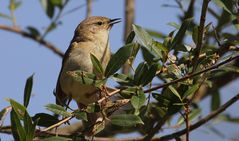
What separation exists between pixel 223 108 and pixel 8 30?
2439mm

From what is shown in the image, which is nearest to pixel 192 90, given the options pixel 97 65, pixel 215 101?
pixel 97 65

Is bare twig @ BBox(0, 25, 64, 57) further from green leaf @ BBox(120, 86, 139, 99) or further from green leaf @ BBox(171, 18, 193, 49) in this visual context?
green leaf @ BBox(120, 86, 139, 99)

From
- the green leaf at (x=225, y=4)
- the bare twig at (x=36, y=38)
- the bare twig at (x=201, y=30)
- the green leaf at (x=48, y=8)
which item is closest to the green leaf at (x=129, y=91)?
the bare twig at (x=201, y=30)

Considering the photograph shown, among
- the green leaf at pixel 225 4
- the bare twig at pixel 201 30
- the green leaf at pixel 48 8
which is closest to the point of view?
the bare twig at pixel 201 30

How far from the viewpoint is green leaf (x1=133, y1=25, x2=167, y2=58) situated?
289cm

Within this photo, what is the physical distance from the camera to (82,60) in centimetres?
432

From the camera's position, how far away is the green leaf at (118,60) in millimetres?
2670

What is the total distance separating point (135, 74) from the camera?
8.80 feet

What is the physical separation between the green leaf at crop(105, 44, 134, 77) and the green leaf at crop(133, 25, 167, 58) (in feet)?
0.74

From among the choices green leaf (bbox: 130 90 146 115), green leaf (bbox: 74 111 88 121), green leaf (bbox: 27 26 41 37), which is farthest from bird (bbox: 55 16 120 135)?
green leaf (bbox: 130 90 146 115)

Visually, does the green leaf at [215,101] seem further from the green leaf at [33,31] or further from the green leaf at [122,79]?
the green leaf at [122,79]

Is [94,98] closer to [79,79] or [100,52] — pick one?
[100,52]

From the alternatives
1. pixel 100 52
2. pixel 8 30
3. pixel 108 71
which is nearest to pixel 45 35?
pixel 8 30

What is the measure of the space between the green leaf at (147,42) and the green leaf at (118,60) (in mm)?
226
